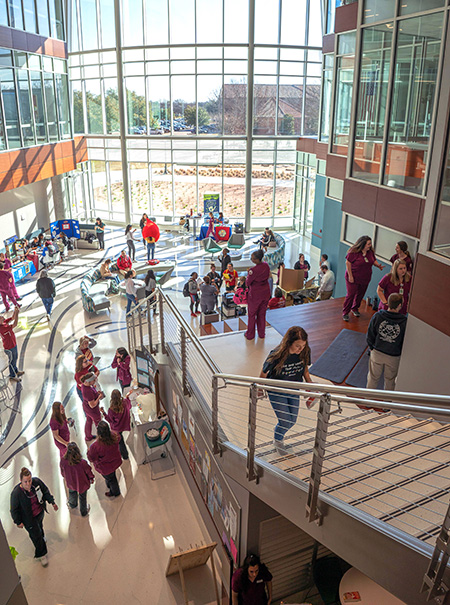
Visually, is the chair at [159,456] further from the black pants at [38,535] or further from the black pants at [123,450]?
the black pants at [38,535]

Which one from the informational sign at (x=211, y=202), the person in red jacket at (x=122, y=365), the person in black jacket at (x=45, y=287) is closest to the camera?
the person in red jacket at (x=122, y=365)

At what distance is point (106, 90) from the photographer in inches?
874

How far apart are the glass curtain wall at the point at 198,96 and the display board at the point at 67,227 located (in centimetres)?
422

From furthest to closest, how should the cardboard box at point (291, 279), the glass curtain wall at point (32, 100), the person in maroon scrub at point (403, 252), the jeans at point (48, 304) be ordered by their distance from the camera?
the glass curtain wall at point (32, 100), the cardboard box at point (291, 279), the jeans at point (48, 304), the person in maroon scrub at point (403, 252)

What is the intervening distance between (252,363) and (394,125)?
4934 millimetres

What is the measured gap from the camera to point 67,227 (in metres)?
20.2

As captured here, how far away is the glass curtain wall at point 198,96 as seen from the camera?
20547 mm

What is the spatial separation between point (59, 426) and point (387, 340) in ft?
14.9

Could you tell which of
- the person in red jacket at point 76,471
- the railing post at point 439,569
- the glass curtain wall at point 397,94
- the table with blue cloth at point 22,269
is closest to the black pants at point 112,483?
the person in red jacket at point 76,471

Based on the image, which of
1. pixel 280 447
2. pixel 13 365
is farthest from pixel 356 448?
pixel 13 365

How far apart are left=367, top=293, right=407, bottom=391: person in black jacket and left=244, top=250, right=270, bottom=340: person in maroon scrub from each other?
2135 mm

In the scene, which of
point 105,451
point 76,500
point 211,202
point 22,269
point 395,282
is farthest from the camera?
point 211,202

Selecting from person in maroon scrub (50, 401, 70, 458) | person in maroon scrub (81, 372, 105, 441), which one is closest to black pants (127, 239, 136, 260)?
person in maroon scrub (81, 372, 105, 441)

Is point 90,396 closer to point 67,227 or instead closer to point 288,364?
point 288,364
